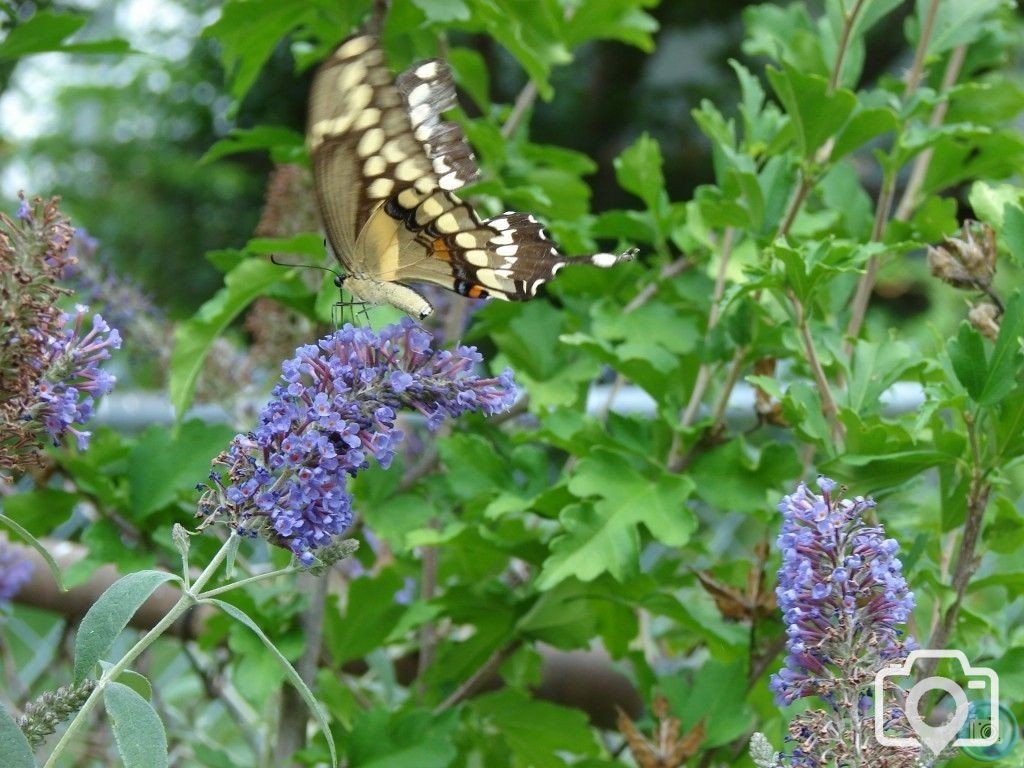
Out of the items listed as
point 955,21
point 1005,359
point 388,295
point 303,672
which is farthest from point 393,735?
point 955,21

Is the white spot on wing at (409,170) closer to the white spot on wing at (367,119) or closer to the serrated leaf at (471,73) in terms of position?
the white spot on wing at (367,119)

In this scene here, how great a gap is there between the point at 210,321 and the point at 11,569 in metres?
0.55

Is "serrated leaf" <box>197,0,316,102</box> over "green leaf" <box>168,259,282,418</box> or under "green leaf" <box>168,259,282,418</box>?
over

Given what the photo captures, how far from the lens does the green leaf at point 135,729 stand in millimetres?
927

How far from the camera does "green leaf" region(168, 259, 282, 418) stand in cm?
173

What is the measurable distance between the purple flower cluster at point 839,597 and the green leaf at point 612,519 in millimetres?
474

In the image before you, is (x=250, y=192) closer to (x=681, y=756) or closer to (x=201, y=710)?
(x=201, y=710)

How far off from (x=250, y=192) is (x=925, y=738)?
734cm

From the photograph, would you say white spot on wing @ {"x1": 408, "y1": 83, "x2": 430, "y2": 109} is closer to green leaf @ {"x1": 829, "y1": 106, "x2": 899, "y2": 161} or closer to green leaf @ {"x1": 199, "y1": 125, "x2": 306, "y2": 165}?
green leaf @ {"x1": 199, "y1": 125, "x2": 306, "y2": 165}

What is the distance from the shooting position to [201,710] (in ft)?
9.16

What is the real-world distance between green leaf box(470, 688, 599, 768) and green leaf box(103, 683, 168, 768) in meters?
0.84

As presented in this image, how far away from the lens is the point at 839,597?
1010 millimetres

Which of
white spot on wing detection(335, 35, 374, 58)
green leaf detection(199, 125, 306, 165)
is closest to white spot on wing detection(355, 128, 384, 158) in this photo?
white spot on wing detection(335, 35, 374, 58)

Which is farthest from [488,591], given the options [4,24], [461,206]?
[4,24]
